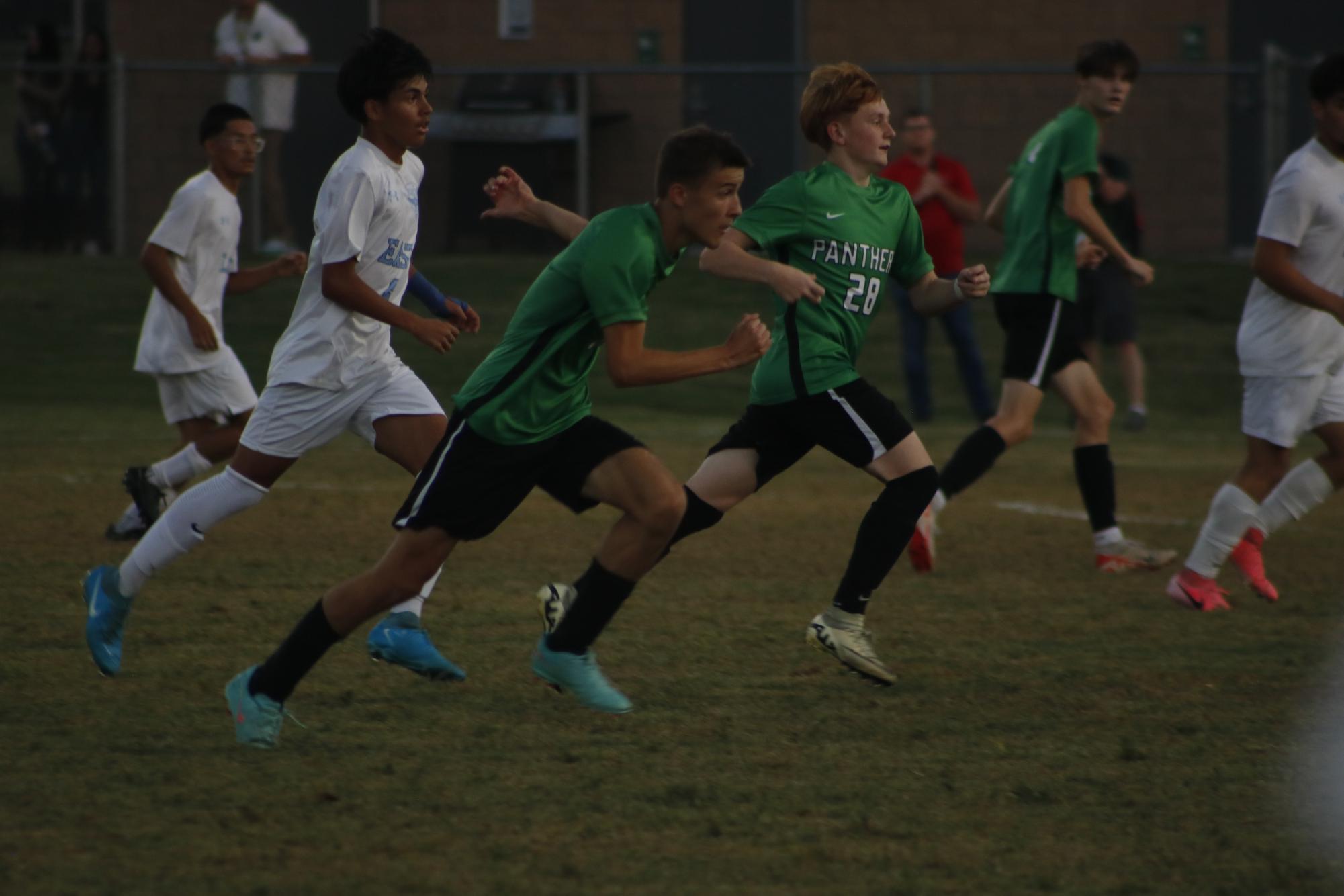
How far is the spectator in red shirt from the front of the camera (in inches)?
522

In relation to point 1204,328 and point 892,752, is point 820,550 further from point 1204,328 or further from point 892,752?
point 1204,328

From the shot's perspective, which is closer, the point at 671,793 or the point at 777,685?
the point at 671,793

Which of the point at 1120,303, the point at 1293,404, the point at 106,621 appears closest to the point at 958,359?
the point at 1120,303

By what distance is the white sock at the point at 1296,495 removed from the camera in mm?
6855

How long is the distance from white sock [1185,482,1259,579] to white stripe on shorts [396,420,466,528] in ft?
10.8

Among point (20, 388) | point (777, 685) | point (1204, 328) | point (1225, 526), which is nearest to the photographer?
point (777, 685)

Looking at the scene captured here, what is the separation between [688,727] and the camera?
4.94 metres

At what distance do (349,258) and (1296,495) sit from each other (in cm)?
368

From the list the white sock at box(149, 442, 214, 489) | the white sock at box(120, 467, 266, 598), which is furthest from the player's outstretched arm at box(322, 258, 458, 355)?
the white sock at box(149, 442, 214, 489)

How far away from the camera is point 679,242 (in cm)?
478

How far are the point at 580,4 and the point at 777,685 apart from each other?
51.4 ft

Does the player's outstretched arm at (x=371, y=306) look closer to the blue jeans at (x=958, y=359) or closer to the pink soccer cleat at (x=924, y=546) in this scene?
the pink soccer cleat at (x=924, y=546)

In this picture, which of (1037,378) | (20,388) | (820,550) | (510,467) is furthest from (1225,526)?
(20,388)

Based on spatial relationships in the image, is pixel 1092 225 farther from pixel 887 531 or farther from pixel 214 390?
pixel 214 390
